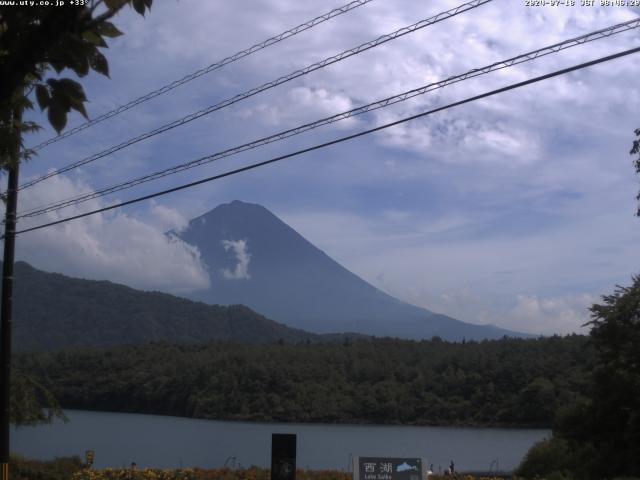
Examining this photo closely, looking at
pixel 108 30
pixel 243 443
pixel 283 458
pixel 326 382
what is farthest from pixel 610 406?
pixel 326 382

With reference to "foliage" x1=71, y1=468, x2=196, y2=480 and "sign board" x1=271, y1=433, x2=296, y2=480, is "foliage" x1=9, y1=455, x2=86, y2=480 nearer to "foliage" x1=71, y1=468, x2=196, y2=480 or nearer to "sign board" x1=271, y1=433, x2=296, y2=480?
"foliage" x1=71, y1=468, x2=196, y2=480

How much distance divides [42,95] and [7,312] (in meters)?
12.5

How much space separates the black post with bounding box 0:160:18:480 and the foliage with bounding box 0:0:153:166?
11647 mm

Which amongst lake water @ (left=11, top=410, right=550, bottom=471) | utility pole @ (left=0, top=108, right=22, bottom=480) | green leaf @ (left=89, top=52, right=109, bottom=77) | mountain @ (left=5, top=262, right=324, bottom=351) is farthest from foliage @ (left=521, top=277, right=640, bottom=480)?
mountain @ (left=5, top=262, right=324, bottom=351)

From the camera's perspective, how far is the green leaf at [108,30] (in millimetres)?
3689

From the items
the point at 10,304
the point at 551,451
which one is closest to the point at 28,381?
the point at 10,304

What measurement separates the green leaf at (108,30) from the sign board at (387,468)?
33.4 ft

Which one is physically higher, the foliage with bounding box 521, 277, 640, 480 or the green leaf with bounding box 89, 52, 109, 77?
the green leaf with bounding box 89, 52, 109, 77

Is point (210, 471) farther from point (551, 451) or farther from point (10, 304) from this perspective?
point (551, 451)

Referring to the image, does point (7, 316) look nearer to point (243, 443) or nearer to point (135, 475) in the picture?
point (135, 475)

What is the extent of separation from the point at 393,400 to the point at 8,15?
7312 centimetres

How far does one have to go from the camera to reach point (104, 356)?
82.0m

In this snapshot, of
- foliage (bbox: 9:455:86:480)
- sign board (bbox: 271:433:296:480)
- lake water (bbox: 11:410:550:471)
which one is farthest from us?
lake water (bbox: 11:410:550:471)

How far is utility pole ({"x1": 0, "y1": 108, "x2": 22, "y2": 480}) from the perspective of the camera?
14.5 metres
